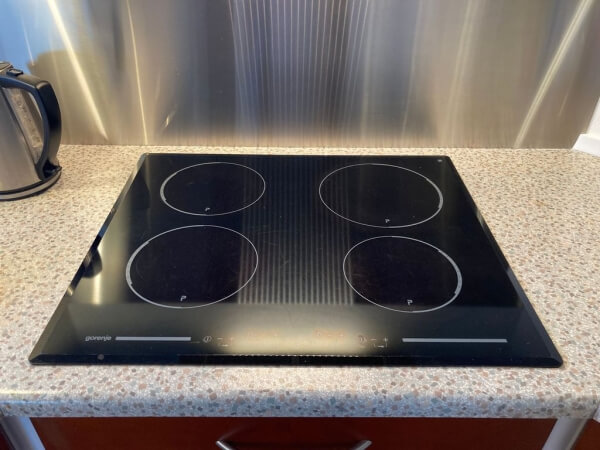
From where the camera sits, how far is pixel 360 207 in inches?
31.4

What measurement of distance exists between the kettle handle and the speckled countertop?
60mm

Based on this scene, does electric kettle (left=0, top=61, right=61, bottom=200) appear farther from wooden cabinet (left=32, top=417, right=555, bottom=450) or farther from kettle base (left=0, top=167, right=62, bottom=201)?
wooden cabinet (left=32, top=417, right=555, bottom=450)

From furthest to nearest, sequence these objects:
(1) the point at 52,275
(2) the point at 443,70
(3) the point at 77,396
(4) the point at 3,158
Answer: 1. (2) the point at 443,70
2. (4) the point at 3,158
3. (1) the point at 52,275
4. (3) the point at 77,396

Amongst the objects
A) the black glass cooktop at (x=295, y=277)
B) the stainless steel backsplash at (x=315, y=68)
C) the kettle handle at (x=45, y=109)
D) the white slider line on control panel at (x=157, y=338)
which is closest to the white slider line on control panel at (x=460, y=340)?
the black glass cooktop at (x=295, y=277)

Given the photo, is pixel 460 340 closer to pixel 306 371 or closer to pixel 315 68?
pixel 306 371

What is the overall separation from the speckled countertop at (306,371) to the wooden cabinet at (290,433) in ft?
0.15

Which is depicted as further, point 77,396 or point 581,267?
point 581,267

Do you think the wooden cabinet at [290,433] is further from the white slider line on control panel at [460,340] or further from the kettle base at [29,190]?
the kettle base at [29,190]

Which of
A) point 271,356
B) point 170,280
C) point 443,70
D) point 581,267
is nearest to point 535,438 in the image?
point 581,267

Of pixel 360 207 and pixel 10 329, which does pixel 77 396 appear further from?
pixel 360 207

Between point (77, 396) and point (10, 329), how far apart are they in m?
0.14

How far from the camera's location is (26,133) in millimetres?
749

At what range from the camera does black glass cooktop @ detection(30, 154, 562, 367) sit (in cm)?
54

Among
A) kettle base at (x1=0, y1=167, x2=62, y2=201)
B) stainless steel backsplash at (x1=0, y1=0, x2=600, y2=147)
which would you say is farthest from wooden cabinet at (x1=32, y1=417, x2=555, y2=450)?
stainless steel backsplash at (x1=0, y1=0, x2=600, y2=147)
